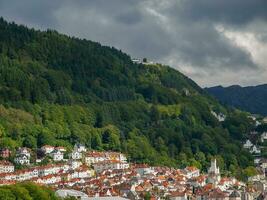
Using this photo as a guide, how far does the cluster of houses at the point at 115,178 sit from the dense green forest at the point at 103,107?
433 cm

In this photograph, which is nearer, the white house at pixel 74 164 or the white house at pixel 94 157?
the white house at pixel 74 164

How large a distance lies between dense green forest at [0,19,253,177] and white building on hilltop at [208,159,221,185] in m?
4.98

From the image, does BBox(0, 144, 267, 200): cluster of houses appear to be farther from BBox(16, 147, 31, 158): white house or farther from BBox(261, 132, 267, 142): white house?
BBox(261, 132, 267, 142): white house

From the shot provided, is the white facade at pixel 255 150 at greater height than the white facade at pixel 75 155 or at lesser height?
greater

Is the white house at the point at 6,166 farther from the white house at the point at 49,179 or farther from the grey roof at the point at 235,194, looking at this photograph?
the grey roof at the point at 235,194

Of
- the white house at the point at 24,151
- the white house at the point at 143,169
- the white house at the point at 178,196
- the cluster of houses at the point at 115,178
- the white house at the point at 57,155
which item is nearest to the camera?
the white house at the point at 178,196

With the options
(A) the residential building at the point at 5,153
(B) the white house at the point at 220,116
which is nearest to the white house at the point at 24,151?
(A) the residential building at the point at 5,153

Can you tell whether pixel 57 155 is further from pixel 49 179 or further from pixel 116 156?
pixel 49 179

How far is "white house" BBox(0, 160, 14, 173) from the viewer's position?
92.3m

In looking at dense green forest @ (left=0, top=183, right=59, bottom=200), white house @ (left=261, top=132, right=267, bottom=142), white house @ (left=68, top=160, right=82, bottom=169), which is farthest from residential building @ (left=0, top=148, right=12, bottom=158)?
white house @ (left=261, top=132, right=267, bottom=142)

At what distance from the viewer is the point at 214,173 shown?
4289 inches

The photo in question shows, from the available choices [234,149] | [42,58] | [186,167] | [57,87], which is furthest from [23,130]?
[42,58]

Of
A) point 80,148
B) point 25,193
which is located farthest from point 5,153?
point 25,193

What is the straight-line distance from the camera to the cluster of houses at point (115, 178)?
83.2m
